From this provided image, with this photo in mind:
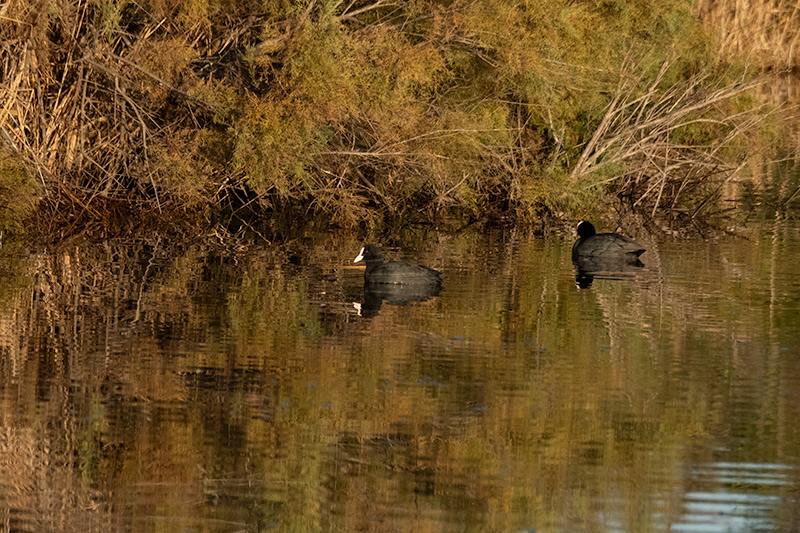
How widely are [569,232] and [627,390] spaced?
1212 centimetres

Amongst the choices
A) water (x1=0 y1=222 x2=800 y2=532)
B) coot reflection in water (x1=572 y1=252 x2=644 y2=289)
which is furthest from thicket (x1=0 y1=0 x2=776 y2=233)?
water (x1=0 y1=222 x2=800 y2=532)

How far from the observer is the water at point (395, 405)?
23.3 feet

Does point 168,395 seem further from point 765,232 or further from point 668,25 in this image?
point 668,25

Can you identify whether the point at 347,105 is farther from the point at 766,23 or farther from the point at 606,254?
the point at 766,23

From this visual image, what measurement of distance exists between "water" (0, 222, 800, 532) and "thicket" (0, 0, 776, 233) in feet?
14.7

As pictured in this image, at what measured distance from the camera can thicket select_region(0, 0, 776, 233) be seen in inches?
749

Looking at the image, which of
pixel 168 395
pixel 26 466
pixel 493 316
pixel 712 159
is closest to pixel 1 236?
pixel 493 316

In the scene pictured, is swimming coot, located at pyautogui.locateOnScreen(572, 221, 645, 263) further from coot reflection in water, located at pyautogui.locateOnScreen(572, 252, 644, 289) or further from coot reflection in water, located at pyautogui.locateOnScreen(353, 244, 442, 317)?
coot reflection in water, located at pyautogui.locateOnScreen(353, 244, 442, 317)

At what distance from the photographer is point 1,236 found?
57.7 feet

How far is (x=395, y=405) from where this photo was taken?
911 centimetres

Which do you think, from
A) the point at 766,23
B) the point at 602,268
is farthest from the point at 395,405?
the point at 766,23

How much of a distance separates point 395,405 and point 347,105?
10.5 m

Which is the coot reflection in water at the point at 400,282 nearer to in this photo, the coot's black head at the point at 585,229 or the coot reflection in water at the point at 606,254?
the coot reflection in water at the point at 606,254

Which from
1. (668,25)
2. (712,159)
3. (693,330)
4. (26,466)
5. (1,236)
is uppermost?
(668,25)
